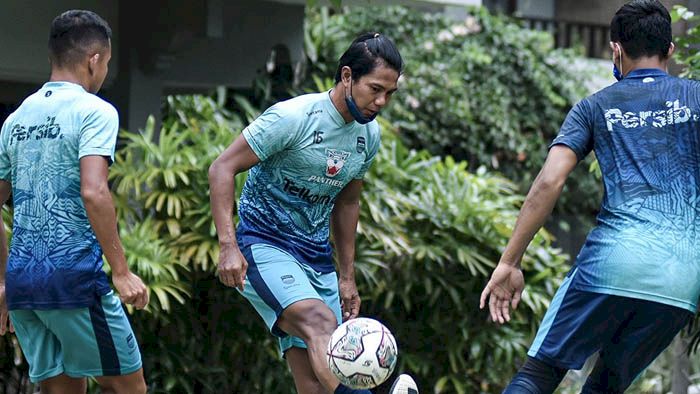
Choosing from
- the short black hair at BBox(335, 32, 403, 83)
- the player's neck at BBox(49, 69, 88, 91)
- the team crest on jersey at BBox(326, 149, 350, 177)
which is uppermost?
the short black hair at BBox(335, 32, 403, 83)

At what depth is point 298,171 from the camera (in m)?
5.32

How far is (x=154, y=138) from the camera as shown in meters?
9.58

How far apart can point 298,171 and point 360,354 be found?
895 millimetres

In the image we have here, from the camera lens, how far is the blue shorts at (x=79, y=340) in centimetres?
492

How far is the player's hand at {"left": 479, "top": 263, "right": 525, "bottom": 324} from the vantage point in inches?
187

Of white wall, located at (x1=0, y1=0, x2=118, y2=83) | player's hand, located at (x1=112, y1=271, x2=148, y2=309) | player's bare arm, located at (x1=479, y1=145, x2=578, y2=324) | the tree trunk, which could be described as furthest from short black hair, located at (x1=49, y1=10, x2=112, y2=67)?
the tree trunk

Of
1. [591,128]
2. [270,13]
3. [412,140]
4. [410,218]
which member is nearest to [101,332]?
[591,128]

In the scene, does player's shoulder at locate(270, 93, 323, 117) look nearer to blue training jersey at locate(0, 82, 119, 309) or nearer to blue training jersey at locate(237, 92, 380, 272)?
blue training jersey at locate(237, 92, 380, 272)

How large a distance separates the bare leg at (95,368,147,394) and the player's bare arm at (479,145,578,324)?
151cm

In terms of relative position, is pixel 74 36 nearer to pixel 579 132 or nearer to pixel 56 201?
pixel 56 201

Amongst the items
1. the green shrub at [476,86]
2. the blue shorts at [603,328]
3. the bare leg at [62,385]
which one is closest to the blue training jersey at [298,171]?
the bare leg at [62,385]

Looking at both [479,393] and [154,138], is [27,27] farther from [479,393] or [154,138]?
[479,393]

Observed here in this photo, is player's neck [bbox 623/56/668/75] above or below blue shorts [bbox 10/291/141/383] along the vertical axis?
above

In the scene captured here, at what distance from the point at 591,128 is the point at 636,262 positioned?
1.79 ft
